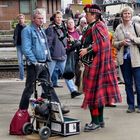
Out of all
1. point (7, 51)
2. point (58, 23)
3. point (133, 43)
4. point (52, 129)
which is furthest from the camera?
point (7, 51)

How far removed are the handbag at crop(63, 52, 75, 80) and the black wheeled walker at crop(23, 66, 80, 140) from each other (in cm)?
226

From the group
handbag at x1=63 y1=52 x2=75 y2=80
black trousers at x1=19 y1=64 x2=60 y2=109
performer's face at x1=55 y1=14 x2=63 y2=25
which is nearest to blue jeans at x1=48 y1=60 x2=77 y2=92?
handbag at x1=63 y1=52 x2=75 y2=80

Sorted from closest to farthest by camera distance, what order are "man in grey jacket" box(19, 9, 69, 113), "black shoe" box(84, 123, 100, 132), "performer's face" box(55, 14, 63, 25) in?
"black shoe" box(84, 123, 100, 132), "man in grey jacket" box(19, 9, 69, 113), "performer's face" box(55, 14, 63, 25)

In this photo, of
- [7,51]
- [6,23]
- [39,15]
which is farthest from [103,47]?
[6,23]

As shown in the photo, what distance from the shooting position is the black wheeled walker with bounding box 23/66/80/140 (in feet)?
25.5

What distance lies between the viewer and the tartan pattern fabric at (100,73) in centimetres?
798

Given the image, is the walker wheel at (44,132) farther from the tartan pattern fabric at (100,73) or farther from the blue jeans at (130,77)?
the blue jeans at (130,77)

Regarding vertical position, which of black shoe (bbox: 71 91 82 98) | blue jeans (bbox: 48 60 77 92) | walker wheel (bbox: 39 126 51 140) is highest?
blue jeans (bbox: 48 60 77 92)

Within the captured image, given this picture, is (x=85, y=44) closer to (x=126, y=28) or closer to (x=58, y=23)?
(x=126, y=28)

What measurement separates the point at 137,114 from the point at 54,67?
2.63 meters

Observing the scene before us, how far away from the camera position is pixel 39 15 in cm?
834

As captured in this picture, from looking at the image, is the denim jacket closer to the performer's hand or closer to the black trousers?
the black trousers

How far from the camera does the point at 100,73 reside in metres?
8.05

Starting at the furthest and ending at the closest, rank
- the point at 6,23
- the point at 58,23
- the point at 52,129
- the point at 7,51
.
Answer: the point at 6,23 < the point at 7,51 < the point at 58,23 < the point at 52,129
